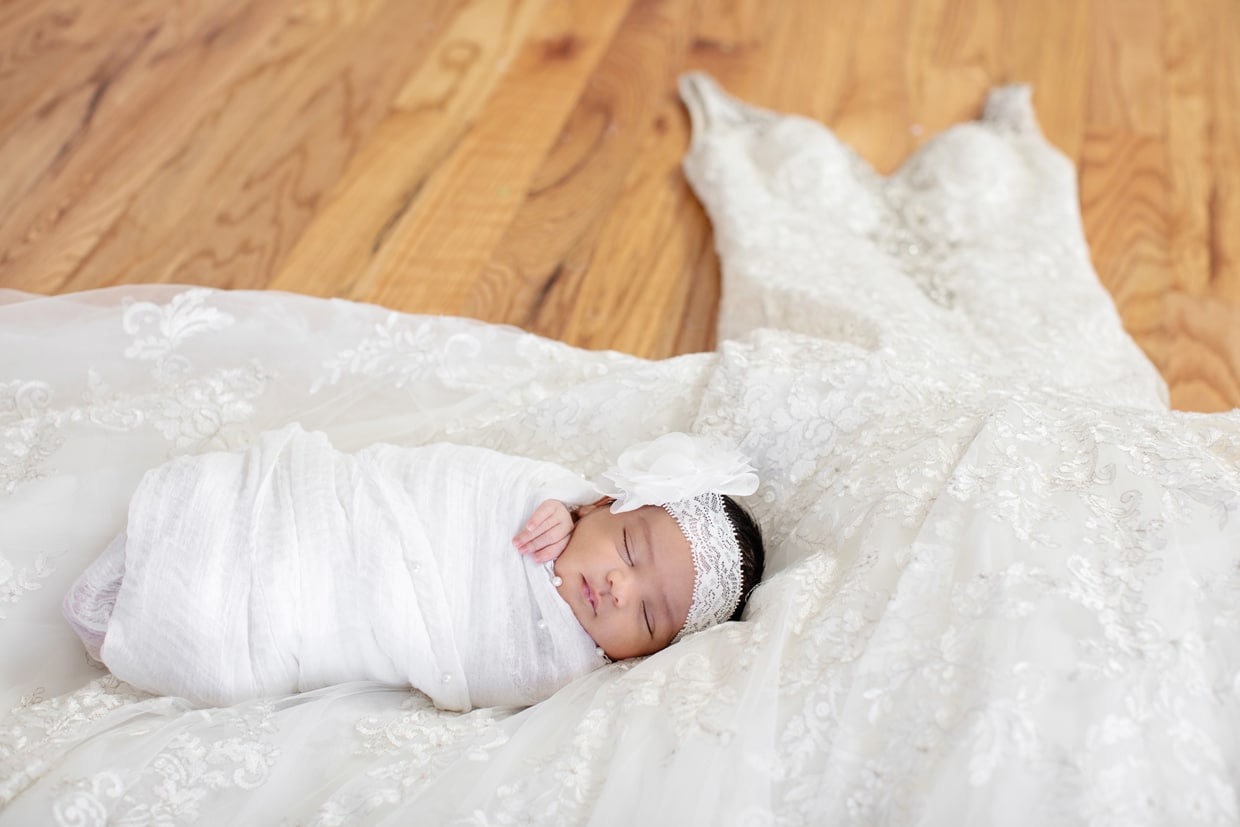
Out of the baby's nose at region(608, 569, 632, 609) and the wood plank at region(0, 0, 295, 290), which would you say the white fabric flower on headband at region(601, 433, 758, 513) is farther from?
the wood plank at region(0, 0, 295, 290)

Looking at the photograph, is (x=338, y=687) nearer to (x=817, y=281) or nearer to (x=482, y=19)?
(x=817, y=281)

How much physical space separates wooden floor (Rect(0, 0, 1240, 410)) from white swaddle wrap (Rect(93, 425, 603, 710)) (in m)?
0.70

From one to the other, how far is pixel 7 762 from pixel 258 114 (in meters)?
1.50

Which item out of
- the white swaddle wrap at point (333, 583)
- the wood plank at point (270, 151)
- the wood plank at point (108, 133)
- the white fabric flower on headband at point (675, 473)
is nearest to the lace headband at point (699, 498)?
Answer: the white fabric flower on headband at point (675, 473)

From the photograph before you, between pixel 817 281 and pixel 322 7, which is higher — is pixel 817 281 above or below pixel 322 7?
below

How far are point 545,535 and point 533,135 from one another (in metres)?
1.23

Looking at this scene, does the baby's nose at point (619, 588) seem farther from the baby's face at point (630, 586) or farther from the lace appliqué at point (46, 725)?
the lace appliqué at point (46, 725)

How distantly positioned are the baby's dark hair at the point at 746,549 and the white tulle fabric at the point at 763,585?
21 mm

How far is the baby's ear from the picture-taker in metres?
1.22

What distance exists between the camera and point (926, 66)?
241 centimetres

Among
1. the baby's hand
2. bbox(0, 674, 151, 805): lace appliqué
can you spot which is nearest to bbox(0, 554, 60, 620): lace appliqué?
bbox(0, 674, 151, 805): lace appliqué

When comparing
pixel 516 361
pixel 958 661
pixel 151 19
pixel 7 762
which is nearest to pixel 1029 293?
pixel 516 361

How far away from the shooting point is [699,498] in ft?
3.88

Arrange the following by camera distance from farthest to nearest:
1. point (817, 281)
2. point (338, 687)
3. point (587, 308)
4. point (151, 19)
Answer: point (151, 19) < point (587, 308) < point (817, 281) < point (338, 687)
